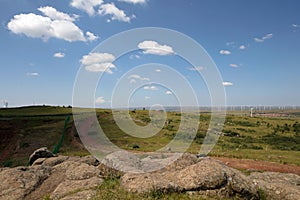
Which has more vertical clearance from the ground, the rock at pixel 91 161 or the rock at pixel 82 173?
the rock at pixel 82 173

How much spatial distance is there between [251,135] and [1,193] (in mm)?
50073

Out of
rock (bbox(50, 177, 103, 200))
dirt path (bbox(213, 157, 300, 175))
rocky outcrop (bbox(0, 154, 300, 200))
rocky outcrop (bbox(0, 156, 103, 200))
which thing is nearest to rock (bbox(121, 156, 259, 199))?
rocky outcrop (bbox(0, 154, 300, 200))

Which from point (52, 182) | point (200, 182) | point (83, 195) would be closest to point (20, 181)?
point (52, 182)

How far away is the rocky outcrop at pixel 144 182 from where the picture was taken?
12.0 metres

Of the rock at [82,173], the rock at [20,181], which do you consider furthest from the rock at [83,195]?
the rock at [20,181]

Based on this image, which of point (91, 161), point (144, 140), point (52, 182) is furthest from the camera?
point (144, 140)

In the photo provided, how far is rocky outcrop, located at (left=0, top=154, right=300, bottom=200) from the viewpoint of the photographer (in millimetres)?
12031

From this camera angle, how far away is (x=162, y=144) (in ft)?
147

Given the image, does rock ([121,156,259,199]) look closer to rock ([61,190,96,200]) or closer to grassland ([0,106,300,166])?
rock ([61,190,96,200])

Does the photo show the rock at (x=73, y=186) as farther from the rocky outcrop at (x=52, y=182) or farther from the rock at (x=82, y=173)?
the rock at (x=82, y=173)

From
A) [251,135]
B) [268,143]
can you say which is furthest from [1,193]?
[251,135]

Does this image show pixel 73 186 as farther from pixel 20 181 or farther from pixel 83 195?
pixel 20 181

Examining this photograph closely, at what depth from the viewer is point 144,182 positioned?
11961 millimetres

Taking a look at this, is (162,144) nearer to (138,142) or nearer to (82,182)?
(138,142)
